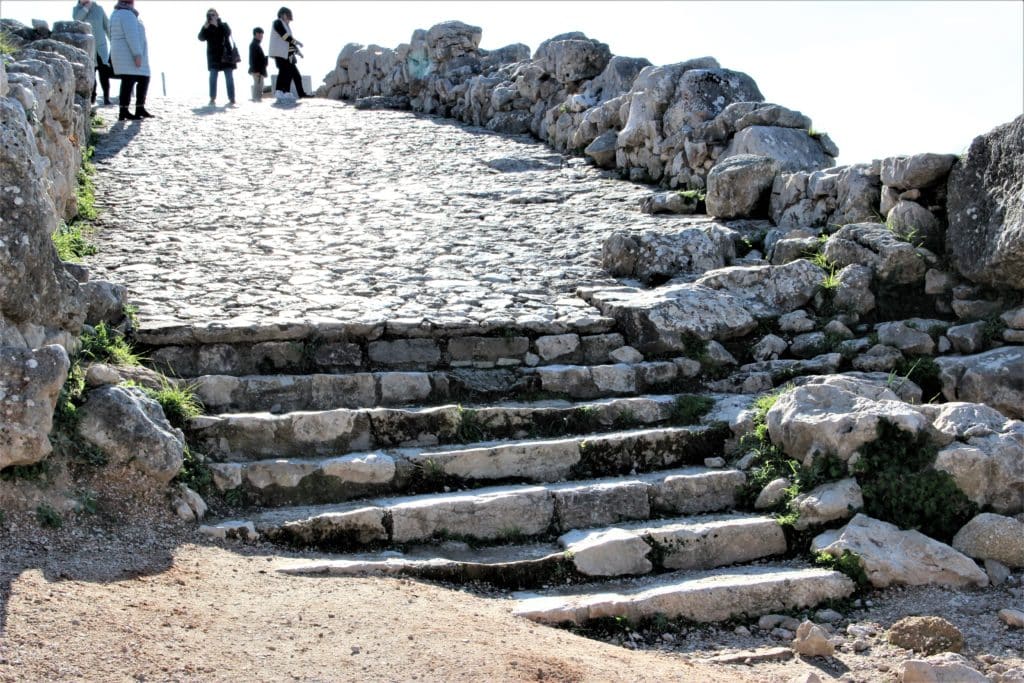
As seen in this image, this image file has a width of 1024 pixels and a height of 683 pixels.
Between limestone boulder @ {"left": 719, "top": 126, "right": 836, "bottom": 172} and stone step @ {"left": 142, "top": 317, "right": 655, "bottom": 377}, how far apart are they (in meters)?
3.32

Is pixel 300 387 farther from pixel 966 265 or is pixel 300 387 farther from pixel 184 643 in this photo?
Answer: pixel 966 265

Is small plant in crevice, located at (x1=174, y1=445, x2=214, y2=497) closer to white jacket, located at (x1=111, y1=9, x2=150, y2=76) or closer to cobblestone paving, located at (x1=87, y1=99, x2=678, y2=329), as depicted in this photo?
cobblestone paving, located at (x1=87, y1=99, x2=678, y2=329)

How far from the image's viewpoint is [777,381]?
23.0ft

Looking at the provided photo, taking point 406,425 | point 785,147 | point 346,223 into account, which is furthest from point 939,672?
point 346,223

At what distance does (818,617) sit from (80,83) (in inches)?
382

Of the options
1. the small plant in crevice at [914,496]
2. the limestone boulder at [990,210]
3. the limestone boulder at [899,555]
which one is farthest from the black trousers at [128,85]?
the limestone boulder at [899,555]

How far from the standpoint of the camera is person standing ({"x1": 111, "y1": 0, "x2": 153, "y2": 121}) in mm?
13664

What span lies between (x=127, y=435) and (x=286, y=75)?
15335mm

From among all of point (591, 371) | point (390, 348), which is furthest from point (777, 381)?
point (390, 348)

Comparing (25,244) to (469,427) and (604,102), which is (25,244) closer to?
(469,427)

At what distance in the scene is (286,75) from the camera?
1952 cm

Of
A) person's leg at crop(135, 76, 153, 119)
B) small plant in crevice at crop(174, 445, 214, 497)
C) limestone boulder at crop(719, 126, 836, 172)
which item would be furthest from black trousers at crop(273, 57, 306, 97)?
small plant in crevice at crop(174, 445, 214, 497)

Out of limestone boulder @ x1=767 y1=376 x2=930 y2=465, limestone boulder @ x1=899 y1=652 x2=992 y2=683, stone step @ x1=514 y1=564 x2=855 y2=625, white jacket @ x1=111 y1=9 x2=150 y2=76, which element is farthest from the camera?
white jacket @ x1=111 y1=9 x2=150 y2=76

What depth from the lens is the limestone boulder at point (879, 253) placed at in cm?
758
